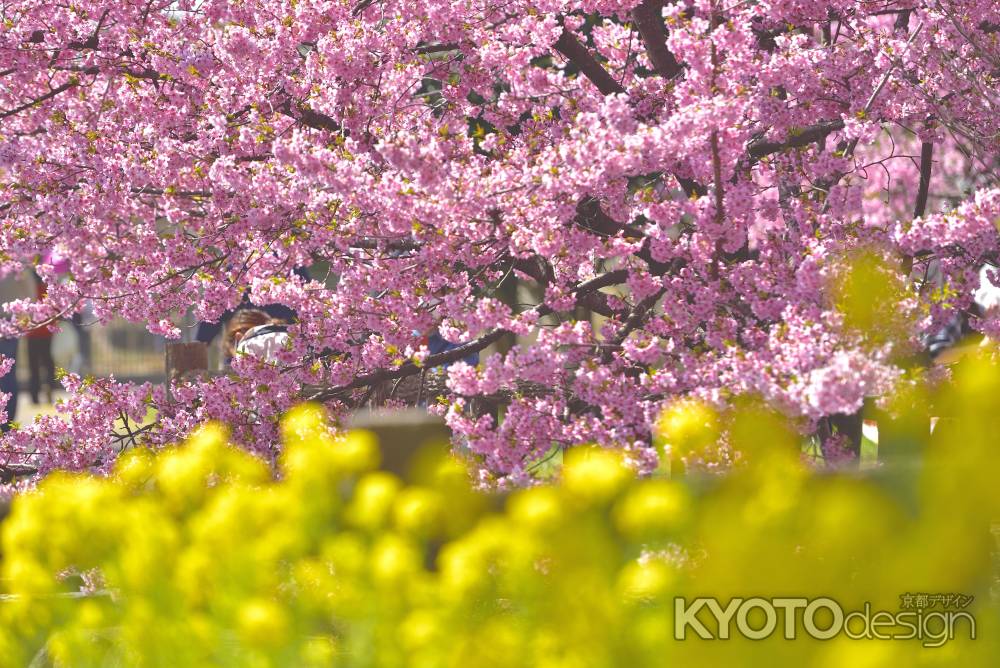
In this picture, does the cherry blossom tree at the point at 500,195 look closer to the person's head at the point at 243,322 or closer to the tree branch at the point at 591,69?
the tree branch at the point at 591,69

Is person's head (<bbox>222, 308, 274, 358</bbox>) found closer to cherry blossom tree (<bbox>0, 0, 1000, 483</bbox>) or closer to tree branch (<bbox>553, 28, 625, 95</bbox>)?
cherry blossom tree (<bbox>0, 0, 1000, 483</bbox>)

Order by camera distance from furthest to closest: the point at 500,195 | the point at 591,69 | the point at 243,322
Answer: the point at 243,322
the point at 591,69
the point at 500,195

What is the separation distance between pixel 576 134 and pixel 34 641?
3.24m

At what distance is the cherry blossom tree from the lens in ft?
17.5

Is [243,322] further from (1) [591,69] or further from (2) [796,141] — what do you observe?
(2) [796,141]

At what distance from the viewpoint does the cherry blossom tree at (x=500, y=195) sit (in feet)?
17.5

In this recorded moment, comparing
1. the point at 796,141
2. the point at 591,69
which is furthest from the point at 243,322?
the point at 796,141

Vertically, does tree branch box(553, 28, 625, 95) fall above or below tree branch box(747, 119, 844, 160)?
above

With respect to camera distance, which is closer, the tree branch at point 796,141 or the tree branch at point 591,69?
the tree branch at point 796,141

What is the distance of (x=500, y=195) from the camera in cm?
564

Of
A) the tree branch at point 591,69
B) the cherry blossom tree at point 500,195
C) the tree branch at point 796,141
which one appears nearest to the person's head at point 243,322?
the cherry blossom tree at point 500,195

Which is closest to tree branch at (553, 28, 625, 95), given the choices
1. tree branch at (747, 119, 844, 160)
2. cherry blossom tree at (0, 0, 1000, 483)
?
cherry blossom tree at (0, 0, 1000, 483)

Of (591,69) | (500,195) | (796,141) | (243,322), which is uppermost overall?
(591,69)

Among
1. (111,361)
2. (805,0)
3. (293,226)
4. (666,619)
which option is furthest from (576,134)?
(111,361)
